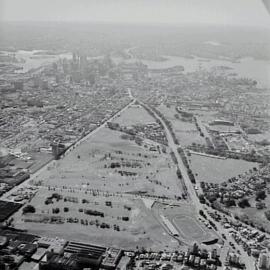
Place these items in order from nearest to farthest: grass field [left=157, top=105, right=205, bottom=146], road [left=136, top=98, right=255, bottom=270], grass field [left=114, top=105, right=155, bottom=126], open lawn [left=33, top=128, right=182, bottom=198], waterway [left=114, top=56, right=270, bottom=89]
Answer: road [left=136, top=98, right=255, bottom=270] < open lawn [left=33, top=128, right=182, bottom=198] < grass field [left=157, top=105, right=205, bottom=146] < grass field [left=114, top=105, right=155, bottom=126] < waterway [left=114, top=56, right=270, bottom=89]

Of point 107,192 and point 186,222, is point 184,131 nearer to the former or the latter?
point 107,192

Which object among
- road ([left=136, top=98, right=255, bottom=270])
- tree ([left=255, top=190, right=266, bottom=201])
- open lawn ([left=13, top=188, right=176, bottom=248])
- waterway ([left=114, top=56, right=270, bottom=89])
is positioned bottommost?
open lawn ([left=13, top=188, right=176, bottom=248])

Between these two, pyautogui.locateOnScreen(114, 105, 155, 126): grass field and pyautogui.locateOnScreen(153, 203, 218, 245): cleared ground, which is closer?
pyautogui.locateOnScreen(153, 203, 218, 245): cleared ground

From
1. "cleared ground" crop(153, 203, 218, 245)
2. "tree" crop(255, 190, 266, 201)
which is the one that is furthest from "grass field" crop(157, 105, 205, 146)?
"cleared ground" crop(153, 203, 218, 245)

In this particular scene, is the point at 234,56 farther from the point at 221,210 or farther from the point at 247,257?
the point at 247,257

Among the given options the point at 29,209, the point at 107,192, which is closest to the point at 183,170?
the point at 107,192

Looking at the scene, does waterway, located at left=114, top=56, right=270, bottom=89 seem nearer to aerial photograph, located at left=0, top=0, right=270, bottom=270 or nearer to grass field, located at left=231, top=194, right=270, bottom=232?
aerial photograph, located at left=0, top=0, right=270, bottom=270
